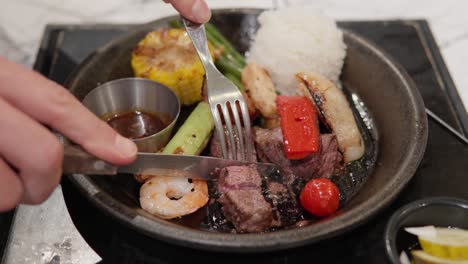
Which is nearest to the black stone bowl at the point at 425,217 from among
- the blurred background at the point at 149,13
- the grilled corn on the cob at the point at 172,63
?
the grilled corn on the cob at the point at 172,63

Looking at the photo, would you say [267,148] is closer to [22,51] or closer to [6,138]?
[6,138]

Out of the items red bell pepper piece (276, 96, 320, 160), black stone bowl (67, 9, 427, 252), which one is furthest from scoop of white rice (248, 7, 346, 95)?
red bell pepper piece (276, 96, 320, 160)

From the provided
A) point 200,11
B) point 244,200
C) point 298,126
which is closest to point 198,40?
point 200,11

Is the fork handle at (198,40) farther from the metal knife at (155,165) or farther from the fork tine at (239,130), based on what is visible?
the metal knife at (155,165)

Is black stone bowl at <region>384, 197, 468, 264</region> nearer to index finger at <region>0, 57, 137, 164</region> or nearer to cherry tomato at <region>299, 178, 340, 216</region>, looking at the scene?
cherry tomato at <region>299, 178, 340, 216</region>

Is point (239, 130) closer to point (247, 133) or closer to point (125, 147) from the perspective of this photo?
point (247, 133)

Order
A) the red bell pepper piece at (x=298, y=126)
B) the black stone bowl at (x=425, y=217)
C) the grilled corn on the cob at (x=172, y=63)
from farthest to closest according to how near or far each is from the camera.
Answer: the grilled corn on the cob at (x=172, y=63) < the red bell pepper piece at (x=298, y=126) < the black stone bowl at (x=425, y=217)
